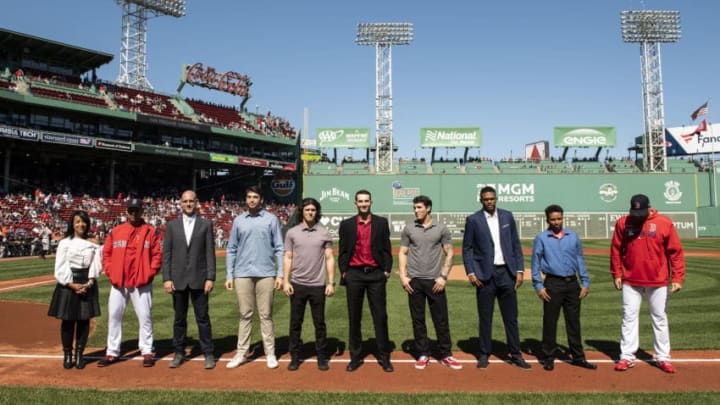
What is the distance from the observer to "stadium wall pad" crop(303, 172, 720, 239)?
3803 cm

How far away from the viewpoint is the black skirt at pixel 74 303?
535 centimetres

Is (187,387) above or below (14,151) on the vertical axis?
below

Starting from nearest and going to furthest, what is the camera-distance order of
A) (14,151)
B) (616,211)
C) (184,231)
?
(184,231) < (14,151) < (616,211)

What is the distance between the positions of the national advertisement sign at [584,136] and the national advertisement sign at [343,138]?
19.8 m

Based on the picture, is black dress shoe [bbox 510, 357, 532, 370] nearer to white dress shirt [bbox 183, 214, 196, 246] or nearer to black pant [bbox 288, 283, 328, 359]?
black pant [bbox 288, 283, 328, 359]

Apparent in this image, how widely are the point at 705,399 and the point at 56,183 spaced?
39042mm

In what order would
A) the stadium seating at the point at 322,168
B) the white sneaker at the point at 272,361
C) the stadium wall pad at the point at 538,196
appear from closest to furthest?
the white sneaker at the point at 272,361 → the stadium wall pad at the point at 538,196 → the stadium seating at the point at 322,168

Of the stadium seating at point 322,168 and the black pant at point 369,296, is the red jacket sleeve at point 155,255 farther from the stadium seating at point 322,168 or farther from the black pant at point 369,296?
the stadium seating at point 322,168

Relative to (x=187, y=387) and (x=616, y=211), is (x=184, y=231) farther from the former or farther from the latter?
(x=616, y=211)

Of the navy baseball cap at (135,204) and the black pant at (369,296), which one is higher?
the navy baseball cap at (135,204)

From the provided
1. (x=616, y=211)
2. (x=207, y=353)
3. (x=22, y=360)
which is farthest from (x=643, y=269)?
(x=616, y=211)

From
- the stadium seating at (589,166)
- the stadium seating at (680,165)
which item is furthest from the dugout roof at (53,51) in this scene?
the stadium seating at (680,165)

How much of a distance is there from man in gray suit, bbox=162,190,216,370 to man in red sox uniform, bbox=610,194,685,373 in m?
4.84

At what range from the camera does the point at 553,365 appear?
5.35 meters
